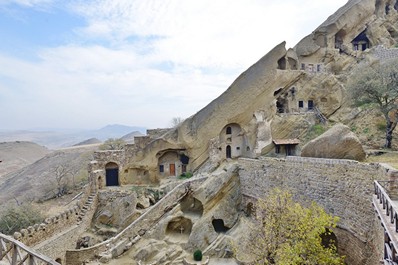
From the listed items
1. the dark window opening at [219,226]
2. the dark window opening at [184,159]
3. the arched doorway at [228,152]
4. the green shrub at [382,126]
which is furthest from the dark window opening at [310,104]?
the dark window opening at [219,226]

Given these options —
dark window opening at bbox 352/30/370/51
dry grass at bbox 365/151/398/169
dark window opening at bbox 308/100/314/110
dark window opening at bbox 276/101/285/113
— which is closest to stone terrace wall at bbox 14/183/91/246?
dark window opening at bbox 276/101/285/113

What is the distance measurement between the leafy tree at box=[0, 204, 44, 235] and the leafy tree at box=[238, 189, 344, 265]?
70.9ft

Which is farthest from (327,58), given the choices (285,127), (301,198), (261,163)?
(301,198)

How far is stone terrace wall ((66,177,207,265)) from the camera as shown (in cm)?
2419

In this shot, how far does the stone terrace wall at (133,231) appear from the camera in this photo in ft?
79.4

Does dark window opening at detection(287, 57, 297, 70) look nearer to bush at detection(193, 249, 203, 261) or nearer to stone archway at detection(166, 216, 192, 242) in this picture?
stone archway at detection(166, 216, 192, 242)

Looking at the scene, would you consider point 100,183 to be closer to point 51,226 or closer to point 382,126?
point 51,226

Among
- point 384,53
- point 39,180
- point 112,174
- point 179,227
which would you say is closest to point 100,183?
point 112,174

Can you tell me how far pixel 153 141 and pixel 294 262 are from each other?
21.9m

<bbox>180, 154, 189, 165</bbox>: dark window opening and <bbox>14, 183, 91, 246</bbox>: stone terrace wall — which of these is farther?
<bbox>180, 154, 189, 165</bbox>: dark window opening

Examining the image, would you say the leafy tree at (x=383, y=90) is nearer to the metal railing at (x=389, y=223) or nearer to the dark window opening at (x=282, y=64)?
the dark window opening at (x=282, y=64)

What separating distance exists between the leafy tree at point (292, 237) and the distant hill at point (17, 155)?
3191 inches

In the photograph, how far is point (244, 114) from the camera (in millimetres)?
31500

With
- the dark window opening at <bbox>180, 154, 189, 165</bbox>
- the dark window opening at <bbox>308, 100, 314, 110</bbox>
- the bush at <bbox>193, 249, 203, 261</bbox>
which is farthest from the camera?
the dark window opening at <bbox>308, 100, 314, 110</bbox>
